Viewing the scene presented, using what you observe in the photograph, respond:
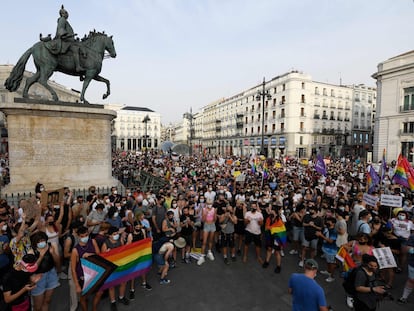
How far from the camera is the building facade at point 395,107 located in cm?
2973

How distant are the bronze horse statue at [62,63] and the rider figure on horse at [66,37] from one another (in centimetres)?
20

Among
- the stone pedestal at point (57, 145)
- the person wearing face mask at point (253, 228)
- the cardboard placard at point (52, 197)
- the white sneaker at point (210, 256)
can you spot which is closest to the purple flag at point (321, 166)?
the person wearing face mask at point (253, 228)

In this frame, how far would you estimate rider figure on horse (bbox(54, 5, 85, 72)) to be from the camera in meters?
9.10

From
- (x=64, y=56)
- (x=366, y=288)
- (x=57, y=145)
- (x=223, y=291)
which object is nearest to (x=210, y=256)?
(x=223, y=291)

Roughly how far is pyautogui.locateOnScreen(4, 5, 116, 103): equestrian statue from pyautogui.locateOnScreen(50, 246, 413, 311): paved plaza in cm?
824

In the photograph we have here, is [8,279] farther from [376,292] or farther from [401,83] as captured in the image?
[401,83]

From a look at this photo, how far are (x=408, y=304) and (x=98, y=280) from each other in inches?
240

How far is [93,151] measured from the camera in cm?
998

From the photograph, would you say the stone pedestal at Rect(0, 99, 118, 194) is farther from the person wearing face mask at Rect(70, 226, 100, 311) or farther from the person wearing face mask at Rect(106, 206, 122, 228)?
the person wearing face mask at Rect(70, 226, 100, 311)

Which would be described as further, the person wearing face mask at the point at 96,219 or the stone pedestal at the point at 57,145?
the stone pedestal at the point at 57,145

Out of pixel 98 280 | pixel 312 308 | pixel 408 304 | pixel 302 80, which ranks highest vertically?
pixel 302 80

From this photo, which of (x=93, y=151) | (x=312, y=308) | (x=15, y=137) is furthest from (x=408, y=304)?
(x=15, y=137)

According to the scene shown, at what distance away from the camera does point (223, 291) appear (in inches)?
198

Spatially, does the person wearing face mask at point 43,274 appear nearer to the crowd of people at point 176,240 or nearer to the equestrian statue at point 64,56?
the crowd of people at point 176,240
